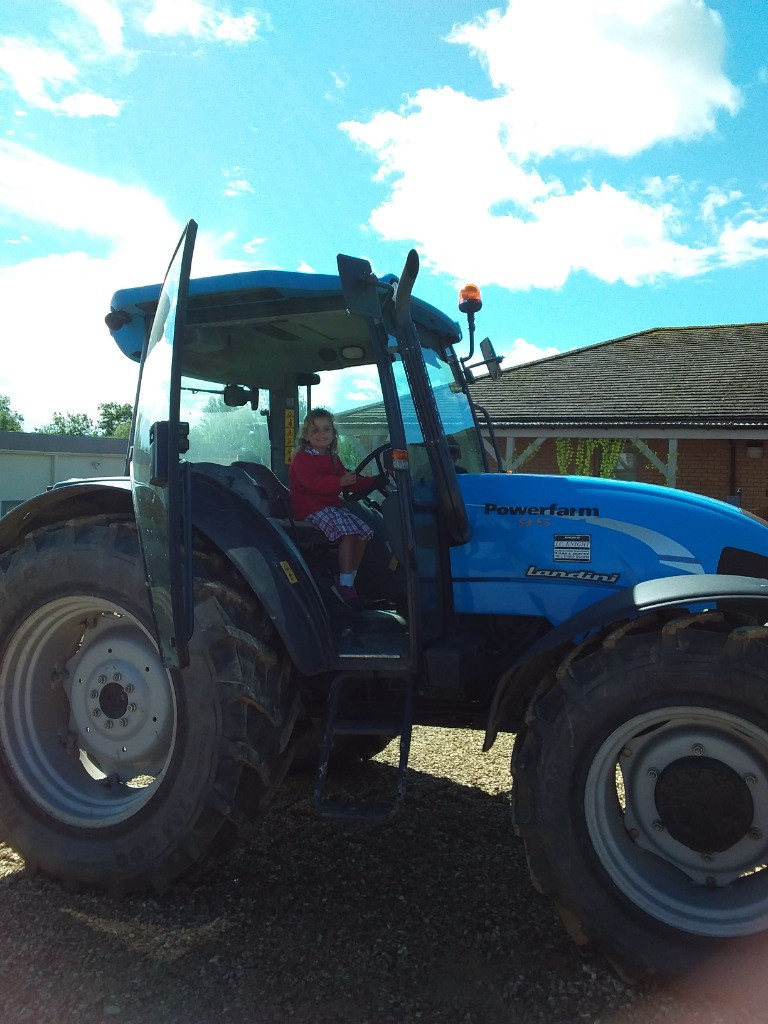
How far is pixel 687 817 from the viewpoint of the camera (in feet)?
8.82

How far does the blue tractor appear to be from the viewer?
8.73 feet

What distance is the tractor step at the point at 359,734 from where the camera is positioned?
2.90 metres

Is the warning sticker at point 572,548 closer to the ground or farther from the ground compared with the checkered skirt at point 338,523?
closer to the ground

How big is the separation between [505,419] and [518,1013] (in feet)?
47.4

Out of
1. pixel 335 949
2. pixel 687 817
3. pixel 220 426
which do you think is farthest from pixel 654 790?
pixel 220 426

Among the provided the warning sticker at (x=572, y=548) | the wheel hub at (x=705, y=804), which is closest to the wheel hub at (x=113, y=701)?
the warning sticker at (x=572, y=548)

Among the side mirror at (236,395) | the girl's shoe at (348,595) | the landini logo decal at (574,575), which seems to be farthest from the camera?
the side mirror at (236,395)

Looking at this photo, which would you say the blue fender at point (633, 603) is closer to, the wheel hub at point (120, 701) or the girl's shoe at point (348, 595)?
the girl's shoe at point (348, 595)

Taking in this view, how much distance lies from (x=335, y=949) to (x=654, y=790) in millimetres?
1199

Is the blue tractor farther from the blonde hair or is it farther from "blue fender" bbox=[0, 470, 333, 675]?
the blonde hair

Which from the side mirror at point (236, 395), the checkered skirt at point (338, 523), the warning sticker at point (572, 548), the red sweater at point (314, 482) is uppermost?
the side mirror at point (236, 395)

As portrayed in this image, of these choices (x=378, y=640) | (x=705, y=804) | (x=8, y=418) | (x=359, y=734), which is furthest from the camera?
(x=8, y=418)

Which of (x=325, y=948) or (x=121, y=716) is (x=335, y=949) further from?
(x=121, y=716)

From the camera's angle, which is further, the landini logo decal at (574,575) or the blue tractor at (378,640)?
the landini logo decal at (574,575)
